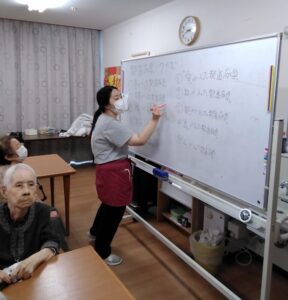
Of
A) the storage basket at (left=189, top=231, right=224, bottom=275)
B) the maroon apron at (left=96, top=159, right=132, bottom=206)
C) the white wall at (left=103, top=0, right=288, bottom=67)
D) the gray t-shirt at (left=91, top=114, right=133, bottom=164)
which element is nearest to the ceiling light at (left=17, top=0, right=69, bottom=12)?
the white wall at (left=103, top=0, right=288, bottom=67)

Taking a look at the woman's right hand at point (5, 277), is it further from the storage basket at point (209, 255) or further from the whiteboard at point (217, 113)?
the storage basket at point (209, 255)

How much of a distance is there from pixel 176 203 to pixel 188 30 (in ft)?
6.25

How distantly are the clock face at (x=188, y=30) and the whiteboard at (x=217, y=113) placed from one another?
0.80 m

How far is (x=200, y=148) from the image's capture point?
201 cm

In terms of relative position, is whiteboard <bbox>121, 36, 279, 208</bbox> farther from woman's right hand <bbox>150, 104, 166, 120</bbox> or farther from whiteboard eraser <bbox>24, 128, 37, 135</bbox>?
whiteboard eraser <bbox>24, 128, 37, 135</bbox>

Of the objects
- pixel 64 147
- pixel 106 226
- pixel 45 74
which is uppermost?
pixel 45 74

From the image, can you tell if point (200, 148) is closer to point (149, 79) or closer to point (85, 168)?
point (149, 79)

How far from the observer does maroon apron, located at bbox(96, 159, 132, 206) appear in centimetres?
242

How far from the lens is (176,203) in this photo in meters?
3.47

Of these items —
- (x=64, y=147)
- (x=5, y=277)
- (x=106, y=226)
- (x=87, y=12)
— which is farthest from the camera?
(x=64, y=147)

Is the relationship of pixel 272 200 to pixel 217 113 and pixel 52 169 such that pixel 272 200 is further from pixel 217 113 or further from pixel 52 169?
pixel 52 169

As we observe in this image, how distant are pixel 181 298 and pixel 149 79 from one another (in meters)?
1.73

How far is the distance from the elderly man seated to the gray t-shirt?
96 cm

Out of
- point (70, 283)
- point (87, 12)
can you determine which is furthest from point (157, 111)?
point (87, 12)
